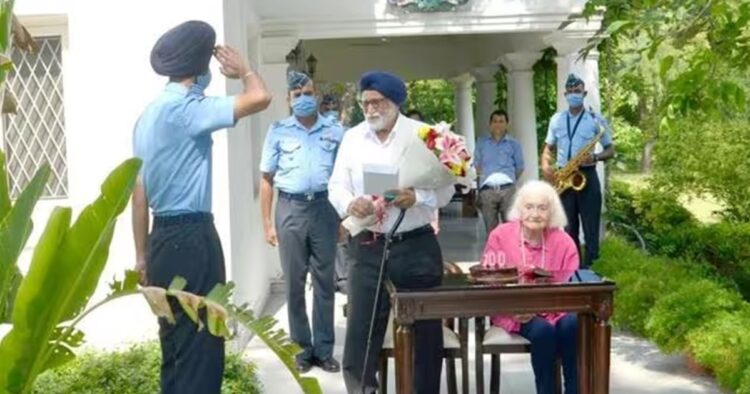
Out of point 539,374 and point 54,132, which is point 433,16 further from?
point 539,374

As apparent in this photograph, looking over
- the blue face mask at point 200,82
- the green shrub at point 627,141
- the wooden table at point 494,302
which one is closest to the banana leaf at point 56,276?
the blue face mask at point 200,82

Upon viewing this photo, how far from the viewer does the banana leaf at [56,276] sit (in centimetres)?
360

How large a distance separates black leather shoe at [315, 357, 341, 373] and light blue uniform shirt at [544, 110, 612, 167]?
163 inches

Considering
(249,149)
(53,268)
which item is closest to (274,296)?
(249,149)

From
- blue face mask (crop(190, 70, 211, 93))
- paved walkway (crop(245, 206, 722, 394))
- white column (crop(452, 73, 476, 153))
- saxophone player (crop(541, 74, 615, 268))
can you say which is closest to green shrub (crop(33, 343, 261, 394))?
paved walkway (crop(245, 206, 722, 394))

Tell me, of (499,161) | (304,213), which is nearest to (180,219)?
(304,213)

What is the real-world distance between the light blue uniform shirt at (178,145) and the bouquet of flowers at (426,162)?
1075mm

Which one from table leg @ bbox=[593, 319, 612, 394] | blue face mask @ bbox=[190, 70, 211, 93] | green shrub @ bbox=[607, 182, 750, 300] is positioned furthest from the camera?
green shrub @ bbox=[607, 182, 750, 300]

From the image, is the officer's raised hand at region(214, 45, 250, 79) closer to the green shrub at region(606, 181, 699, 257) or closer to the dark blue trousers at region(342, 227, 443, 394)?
the dark blue trousers at region(342, 227, 443, 394)

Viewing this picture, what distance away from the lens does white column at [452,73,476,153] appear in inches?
886

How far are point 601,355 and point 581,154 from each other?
17.2ft

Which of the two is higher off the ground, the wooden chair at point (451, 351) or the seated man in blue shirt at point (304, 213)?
the seated man in blue shirt at point (304, 213)

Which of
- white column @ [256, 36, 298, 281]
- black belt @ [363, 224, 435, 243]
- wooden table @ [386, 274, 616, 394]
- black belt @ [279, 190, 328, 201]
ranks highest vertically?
white column @ [256, 36, 298, 281]

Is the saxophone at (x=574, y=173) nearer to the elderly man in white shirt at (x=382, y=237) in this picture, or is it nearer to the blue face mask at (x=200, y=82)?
the elderly man in white shirt at (x=382, y=237)
